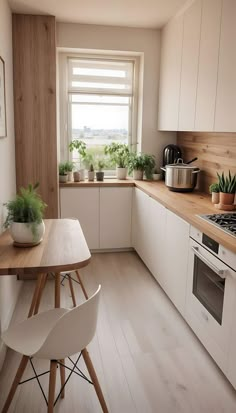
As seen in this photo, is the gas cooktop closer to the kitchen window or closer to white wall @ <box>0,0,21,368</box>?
white wall @ <box>0,0,21,368</box>

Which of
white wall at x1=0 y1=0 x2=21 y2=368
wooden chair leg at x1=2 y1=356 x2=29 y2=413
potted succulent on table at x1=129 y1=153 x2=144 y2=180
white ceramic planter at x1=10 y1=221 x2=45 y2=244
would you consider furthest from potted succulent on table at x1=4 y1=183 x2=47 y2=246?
potted succulent on table at x1=129 y1=153 x2=144 y2=180

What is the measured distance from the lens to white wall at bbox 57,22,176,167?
3.72m

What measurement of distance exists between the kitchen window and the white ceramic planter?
7.86ft

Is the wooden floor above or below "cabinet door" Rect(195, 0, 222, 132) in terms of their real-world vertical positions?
below

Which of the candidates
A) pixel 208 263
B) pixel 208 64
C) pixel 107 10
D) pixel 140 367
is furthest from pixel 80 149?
pixel 140 367

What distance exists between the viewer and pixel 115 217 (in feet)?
13.3

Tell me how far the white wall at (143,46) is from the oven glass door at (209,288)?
2.14 metres

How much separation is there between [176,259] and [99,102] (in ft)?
7.55

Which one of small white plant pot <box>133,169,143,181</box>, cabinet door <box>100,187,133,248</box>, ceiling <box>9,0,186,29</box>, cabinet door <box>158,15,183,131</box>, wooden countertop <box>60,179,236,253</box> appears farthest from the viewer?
small white plant pot <box>133,169,143,181</box>

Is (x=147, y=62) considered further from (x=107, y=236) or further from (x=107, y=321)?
(x=107, y=321)

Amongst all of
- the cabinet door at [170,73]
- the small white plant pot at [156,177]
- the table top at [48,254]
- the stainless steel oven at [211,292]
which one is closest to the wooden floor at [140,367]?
the stainless steel oven at [211,292]

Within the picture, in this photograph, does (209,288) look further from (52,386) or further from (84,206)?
(84,206)

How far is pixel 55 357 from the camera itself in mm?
1463

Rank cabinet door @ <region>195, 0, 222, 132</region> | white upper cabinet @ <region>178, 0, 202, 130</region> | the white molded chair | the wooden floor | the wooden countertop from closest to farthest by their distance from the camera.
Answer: the white molded chair < the wooden floor < the wooden countertop < cabinet door @ <region>195, 0, 222, 132</region> < white upper cabinet @ <region>178, 0, 202, 130</region>
